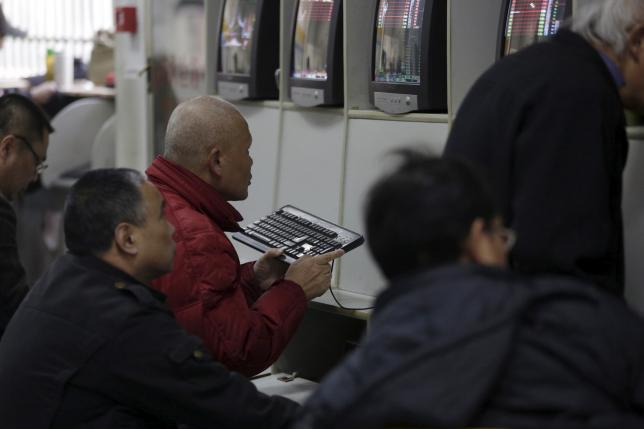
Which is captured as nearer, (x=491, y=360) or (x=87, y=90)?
(x=491, y=360)

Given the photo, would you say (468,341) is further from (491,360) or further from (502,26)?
(502,26)

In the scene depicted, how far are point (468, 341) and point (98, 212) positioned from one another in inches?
38.6

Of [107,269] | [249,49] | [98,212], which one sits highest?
[249,49]

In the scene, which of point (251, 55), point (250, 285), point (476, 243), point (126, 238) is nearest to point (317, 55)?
point (251, 55)

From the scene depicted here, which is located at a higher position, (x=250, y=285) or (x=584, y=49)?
(x=584, y=49)

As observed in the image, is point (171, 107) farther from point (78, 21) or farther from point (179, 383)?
point (78, 21)

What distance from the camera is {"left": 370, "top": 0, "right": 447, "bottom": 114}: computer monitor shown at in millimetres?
2729

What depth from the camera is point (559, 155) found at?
1768 mm

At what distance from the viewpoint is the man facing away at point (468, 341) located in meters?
1.21

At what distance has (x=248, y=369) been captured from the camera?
7.63 ft

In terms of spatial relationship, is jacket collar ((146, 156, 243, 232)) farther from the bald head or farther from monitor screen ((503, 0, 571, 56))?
monitor screen ((503, 0, 571, 56))

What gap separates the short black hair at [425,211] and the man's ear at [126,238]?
787 millimetres

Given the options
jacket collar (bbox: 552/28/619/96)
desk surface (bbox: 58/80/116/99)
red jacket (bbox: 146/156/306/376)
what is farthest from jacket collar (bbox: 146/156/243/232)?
desk surface (bbox: 58/80/116/99)

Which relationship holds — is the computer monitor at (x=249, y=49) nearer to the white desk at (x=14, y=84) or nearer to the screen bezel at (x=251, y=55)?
the screen bezel at (x=251, y=55)
